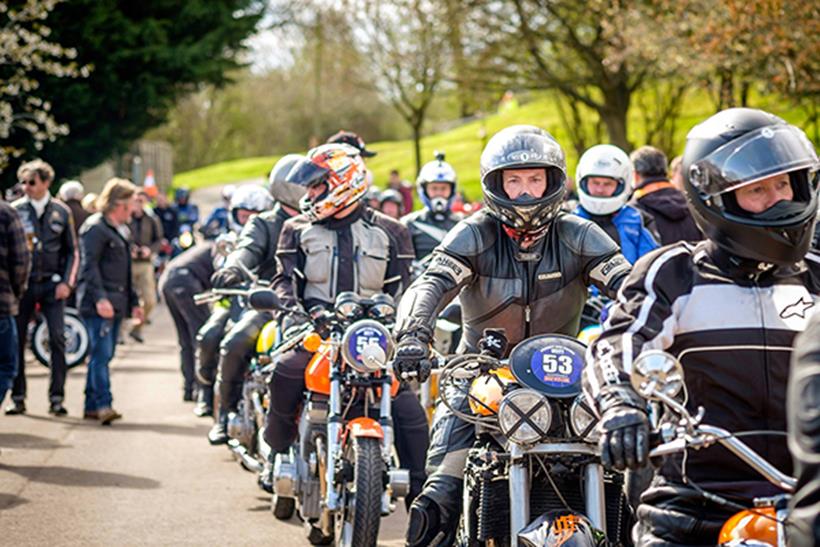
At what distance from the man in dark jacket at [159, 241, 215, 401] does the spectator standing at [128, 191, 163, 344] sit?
15.3ft

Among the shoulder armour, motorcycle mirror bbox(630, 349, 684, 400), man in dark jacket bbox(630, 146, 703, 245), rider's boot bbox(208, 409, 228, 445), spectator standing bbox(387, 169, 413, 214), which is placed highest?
spectator standing bbox(387, 169, 413, 214)

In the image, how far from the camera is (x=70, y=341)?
1666 centimetres

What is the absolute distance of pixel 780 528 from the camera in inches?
149

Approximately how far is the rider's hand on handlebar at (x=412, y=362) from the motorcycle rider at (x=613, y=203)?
11.5ft

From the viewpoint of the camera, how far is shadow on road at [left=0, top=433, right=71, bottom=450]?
11336 millimetres

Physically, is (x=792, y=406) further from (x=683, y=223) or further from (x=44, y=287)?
(x=44, y=287)

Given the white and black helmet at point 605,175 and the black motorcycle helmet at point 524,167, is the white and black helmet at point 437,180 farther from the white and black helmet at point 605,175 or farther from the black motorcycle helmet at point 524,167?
the black motorcycle helmet at point 524,167

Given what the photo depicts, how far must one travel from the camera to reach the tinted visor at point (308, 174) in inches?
317

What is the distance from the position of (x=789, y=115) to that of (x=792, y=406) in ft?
134

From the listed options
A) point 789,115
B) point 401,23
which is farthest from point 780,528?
point 789,115

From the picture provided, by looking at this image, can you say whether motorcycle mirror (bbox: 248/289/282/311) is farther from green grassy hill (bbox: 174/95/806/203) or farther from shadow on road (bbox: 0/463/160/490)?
green grassy hill (bbox: 174/95/806/203)

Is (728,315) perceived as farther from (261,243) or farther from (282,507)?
(261,243)

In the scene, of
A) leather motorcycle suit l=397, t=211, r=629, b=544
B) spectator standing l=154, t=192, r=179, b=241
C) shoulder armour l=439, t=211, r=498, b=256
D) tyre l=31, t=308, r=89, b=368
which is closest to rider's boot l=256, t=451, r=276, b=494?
leather motorcycle suit l=397, t=211, r=629, b=544

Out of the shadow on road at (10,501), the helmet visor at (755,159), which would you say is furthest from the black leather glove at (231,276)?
the helmet visor at (755,159)
